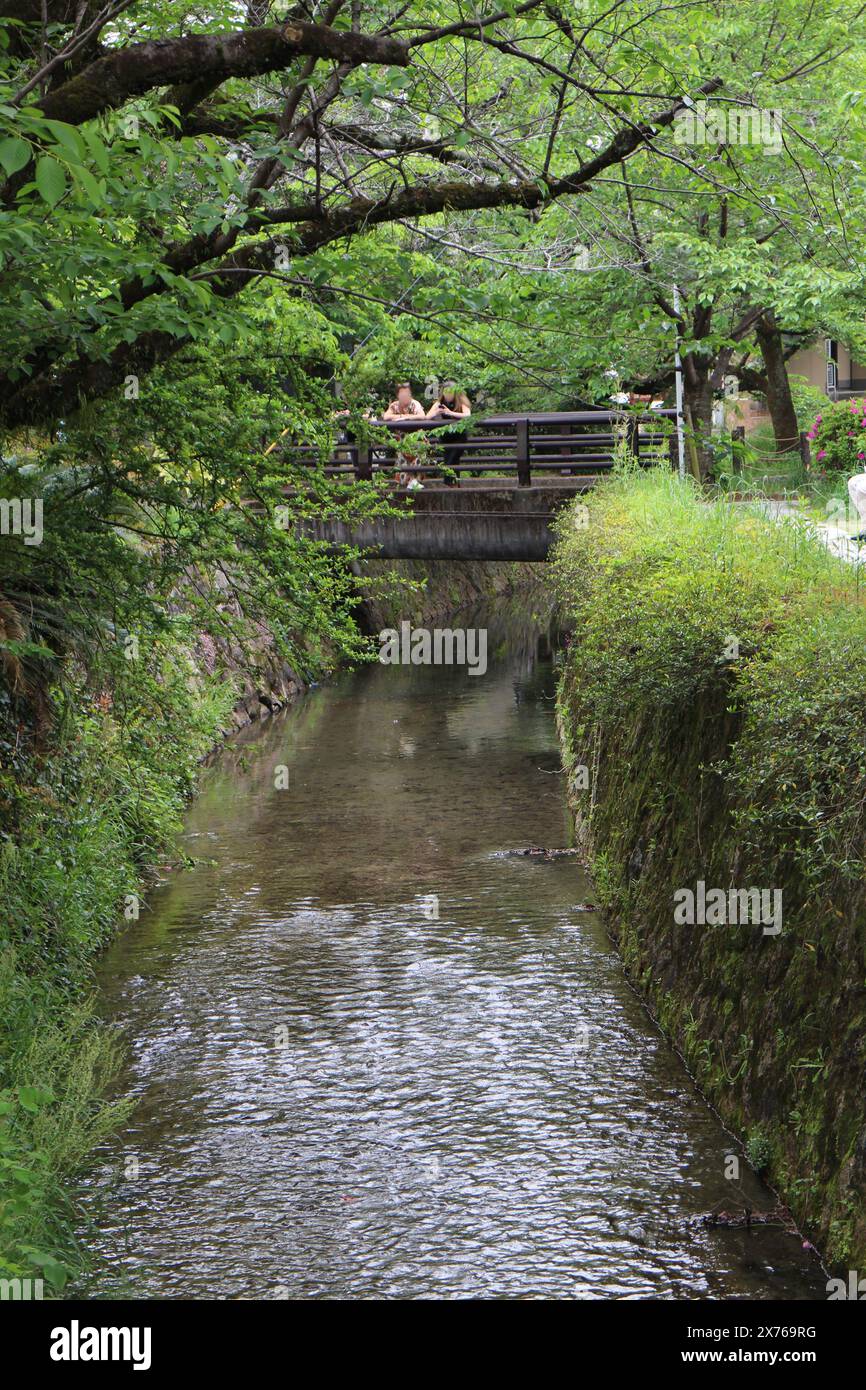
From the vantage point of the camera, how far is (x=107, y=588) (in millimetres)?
9883

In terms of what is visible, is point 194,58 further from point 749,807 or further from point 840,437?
point 840,437

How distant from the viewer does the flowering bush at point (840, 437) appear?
2197 cm

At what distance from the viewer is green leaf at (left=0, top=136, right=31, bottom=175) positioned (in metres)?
4.40

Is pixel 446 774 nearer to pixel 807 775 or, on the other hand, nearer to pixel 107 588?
pixel 107 588

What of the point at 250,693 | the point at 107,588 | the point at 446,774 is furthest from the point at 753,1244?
the point at 250,693

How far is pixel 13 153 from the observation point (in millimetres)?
4434

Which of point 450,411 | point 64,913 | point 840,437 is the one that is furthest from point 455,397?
point 64,913

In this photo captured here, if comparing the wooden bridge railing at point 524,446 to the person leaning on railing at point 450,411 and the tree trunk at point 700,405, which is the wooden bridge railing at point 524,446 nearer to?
the person leaning on railing at point 450,411

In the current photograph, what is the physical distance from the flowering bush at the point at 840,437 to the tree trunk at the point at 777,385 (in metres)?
5.14

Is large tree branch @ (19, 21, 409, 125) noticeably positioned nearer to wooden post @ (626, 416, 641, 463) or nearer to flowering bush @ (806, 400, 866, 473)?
wooden post @ (626, 416, 641, 463)

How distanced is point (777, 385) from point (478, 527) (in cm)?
1071

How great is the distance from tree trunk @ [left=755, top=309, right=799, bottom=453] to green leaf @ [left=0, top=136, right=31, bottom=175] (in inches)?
1016

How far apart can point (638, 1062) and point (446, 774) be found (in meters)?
9.81

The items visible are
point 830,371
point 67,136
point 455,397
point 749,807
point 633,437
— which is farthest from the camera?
point 830,371
